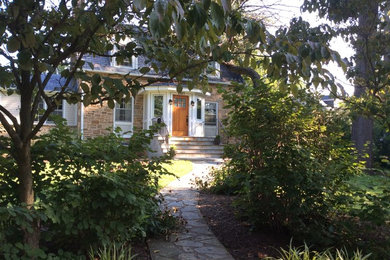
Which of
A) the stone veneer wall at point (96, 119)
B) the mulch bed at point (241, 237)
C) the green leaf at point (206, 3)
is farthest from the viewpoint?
the stone veneer wall at point (96, 119)

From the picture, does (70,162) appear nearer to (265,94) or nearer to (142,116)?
(265,94)

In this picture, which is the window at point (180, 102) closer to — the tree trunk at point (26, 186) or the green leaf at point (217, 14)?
the tree trunk at point (26, 186)

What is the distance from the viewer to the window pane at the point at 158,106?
1772 centimetres

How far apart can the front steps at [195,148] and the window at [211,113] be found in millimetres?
2073

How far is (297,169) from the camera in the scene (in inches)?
Answer: 147

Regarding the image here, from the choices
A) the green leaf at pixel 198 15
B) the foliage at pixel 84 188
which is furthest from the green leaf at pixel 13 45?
the green leaf at pixel 198 15

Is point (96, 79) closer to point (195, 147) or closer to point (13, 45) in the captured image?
point (13, 45)

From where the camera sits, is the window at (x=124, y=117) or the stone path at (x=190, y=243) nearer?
the stone path at (x=190, y=243)

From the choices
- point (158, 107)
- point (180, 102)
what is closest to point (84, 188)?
point (158, 107)

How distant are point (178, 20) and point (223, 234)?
3.47 metres

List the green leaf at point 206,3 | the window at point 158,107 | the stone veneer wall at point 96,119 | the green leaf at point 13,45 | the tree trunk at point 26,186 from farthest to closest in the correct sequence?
the window at point 158,107, the stone veneer wall at point 96,119, the tree trunk at point 26,186, the green leaf at point 13,45, the green leaf at point 206,3

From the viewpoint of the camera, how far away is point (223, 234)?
4.35 meters

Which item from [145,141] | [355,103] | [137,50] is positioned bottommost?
[145,141]

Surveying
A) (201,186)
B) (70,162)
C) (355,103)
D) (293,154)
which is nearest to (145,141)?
(70,162)
